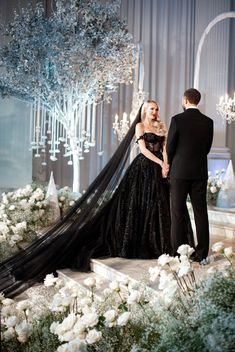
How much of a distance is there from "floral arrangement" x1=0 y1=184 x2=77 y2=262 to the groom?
2057mm

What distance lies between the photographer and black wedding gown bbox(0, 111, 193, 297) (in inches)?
175

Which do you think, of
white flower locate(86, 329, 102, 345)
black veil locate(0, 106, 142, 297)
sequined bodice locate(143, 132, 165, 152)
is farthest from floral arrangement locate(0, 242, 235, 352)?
sequined bodice locate(143, 132, 165, 152)

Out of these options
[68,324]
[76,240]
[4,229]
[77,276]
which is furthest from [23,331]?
[4,229]

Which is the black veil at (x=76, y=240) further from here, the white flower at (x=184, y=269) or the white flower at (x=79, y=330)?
the white flower at (x=184, y=269)

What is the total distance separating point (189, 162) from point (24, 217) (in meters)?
2.85

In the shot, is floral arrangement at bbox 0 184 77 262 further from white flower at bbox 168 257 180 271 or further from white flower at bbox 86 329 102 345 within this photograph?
white flower at bbox 86 329 102 345

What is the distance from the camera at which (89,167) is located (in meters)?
10.8

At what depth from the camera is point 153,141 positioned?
14.8ft

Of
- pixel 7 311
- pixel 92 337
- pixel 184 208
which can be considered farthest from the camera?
pixel 184 208

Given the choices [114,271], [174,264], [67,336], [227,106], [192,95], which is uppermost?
[227,106]

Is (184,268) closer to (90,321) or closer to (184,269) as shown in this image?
(184,269)

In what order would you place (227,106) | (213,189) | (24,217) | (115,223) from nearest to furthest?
(115,223) < (24,217) < (213,189) < (227,106)

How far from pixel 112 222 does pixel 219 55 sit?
23.2ft

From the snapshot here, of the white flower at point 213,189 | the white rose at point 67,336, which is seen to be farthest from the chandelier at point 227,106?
the white rose at point 67,336
